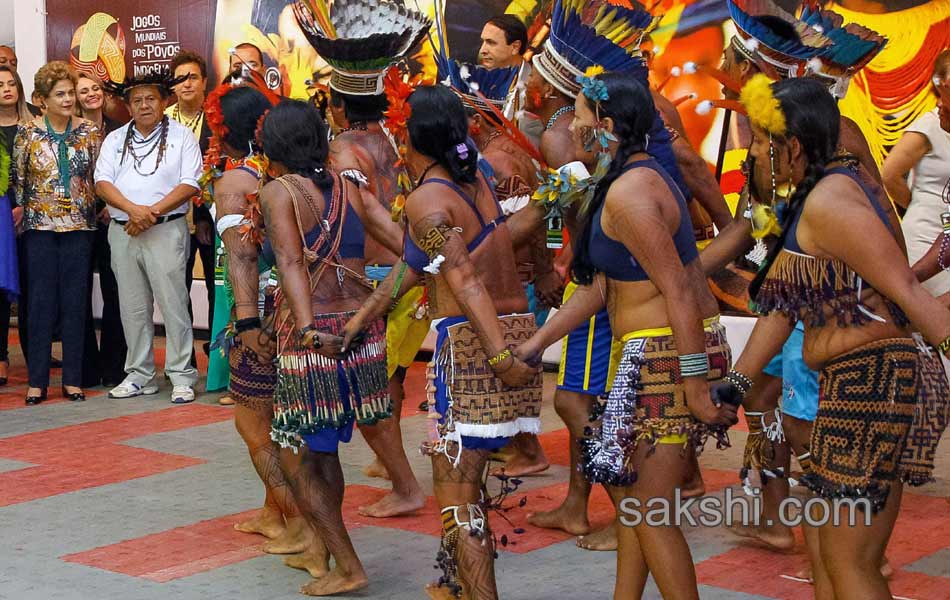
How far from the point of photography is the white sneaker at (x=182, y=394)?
8875 millimetres

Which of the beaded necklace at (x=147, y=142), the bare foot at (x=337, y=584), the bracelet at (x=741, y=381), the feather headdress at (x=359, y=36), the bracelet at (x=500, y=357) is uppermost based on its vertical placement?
the feather headdress at (x=359, y=36)

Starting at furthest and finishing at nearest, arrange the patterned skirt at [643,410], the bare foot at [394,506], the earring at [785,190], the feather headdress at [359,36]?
the feather headdress at [359,36] < the bare foot at [394,506] < the patterned skirt at [643,410] < the earring at [785,190]

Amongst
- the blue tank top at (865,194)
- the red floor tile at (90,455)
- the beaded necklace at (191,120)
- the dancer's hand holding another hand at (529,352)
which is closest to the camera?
the blue tank top at (865,194)

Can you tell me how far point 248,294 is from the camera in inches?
196

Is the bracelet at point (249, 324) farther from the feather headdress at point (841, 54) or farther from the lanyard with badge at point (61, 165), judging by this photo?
the lanyard with badge at point (61, 165)

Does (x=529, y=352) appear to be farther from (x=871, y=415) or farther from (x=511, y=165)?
(x=511, y=165)

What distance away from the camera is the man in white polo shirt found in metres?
8.70

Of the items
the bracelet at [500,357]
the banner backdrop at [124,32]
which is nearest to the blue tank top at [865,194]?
the bracelet at [500,357]

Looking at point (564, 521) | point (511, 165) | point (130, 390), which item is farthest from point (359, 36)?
point (130, 390)

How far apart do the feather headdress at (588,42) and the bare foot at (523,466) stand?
6.96 ft

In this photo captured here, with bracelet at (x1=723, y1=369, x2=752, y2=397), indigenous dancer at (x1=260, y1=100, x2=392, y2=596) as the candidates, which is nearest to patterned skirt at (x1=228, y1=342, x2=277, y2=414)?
indigenous dancer at (x1=260, y1=100, x2=392, y2=596)

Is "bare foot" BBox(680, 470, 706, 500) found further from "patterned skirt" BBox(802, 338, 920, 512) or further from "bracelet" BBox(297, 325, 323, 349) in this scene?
"patterned skirt" BBox(802, 338, 920, 512)

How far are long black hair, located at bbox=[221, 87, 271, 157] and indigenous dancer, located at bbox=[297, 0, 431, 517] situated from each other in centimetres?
46

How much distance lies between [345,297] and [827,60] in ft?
7.56
